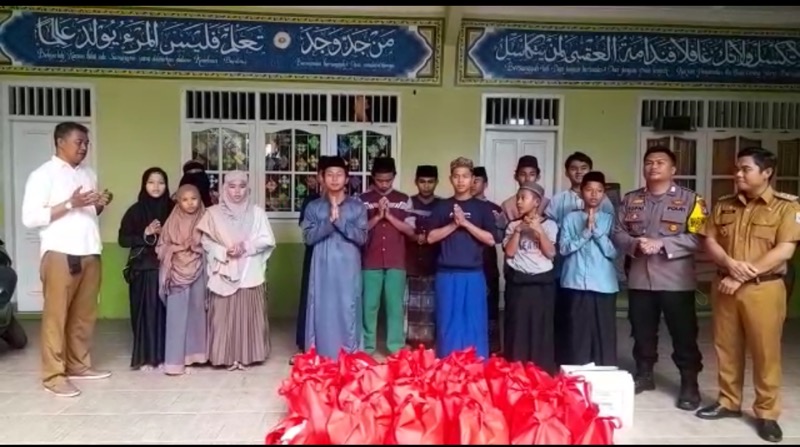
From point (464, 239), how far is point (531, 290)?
0.51 metres

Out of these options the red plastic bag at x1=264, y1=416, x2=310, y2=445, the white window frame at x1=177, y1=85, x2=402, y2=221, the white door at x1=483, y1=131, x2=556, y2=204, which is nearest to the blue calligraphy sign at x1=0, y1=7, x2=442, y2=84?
the white window frame at x1=177, y1=85, x2=402, y2=221

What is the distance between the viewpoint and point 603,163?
6.67 m

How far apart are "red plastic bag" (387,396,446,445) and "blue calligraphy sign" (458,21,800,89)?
14.3ft

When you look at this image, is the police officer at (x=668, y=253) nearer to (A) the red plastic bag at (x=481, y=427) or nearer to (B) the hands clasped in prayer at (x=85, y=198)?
(A) the red plastic bag at (x=481, y=427)

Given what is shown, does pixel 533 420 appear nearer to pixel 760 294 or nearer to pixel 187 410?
pixel 760 294

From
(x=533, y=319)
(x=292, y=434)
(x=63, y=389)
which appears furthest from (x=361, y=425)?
(x=63, y=389)

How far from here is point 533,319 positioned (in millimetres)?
4105

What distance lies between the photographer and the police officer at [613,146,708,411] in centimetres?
372

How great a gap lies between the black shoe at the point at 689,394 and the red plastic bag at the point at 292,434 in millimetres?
2193

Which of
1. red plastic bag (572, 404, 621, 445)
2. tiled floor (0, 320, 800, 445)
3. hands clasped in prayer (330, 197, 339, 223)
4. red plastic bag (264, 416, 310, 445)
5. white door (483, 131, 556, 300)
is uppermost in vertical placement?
white door (483, 131, 556, 300)

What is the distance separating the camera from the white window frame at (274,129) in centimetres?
634

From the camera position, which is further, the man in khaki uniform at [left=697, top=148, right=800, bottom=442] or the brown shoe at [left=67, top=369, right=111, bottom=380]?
the brown shoe at [left=67, top=369, right=111, bottom=380]

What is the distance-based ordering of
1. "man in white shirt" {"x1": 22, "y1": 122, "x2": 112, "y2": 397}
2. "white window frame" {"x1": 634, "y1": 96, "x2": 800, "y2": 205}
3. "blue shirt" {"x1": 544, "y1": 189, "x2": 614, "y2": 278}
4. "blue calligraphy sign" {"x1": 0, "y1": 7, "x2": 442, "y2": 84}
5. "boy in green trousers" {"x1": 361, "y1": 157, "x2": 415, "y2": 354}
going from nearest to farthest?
1. "man in white shirt" {"x1": 22, "y1": 122, "x2": 112, "y2": 397}
2. "blue shirt" {"x1": 544, "y1": 189, "x2": 614, "y2": 278}
3. "boy in green trousers" {"x1": 361, "y1": 157, "x2": 415, "y2": 354}
4. "blue calligraphy sign" {"x1": 0, "y1": 7, "x2": 442, "y2": 84}
5. "white window frame" {"x1": 634, "y1": 96, "x2": 800, "y2": 205}

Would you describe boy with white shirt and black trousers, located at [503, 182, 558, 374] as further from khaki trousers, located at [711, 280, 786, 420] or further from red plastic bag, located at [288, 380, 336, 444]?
red plastic bag, located at [288, 380, 336, 444]
